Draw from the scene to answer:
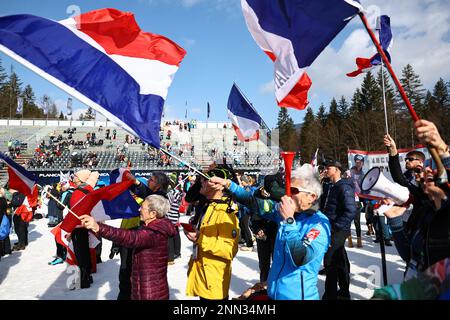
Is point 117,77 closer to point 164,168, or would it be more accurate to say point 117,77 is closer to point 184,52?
point 184,52

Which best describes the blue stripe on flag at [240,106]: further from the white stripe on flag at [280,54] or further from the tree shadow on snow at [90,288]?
the tree shadow on snow at [90,288]

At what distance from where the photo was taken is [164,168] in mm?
30672

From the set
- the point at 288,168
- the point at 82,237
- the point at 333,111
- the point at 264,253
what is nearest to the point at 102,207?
the point at 82,237

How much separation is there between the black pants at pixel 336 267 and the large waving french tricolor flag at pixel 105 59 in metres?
2.83

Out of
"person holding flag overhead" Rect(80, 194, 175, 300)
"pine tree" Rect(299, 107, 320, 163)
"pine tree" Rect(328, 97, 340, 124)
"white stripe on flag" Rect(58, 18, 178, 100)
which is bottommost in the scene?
"person holding flag overhead" Rect(80, 194, 175, 300)

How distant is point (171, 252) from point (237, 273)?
1623 millimetres

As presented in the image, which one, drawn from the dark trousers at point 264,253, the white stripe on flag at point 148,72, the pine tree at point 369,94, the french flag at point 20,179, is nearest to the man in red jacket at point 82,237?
the french flag at point 20,179

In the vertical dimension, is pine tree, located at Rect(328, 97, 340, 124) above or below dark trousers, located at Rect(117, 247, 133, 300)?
above

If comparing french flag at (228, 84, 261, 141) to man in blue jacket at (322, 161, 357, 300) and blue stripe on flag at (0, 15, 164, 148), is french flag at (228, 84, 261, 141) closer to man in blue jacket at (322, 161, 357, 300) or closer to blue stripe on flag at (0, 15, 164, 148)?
man in blue jacket at (322, 161, 357, 300)

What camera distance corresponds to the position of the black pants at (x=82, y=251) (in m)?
5.32

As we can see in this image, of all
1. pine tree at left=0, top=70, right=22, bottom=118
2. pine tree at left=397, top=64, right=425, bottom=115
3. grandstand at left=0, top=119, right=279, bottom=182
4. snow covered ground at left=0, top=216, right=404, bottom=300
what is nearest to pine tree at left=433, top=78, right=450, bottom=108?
pine tree at left=397, top=64, right=425, bottom=115

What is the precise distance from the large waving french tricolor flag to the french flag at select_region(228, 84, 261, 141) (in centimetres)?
356

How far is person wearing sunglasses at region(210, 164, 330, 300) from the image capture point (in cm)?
218
